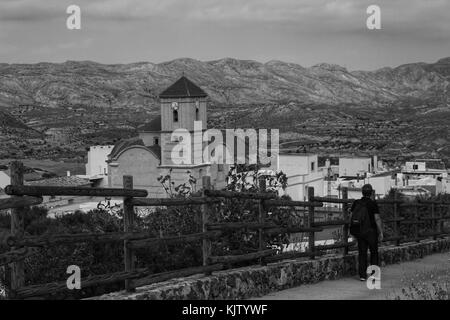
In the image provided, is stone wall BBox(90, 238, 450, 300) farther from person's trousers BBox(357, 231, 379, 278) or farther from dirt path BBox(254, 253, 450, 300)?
person's trousers BBox(357, 231, 379, 278)

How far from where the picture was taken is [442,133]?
144 meters

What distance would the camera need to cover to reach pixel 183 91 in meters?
74.4

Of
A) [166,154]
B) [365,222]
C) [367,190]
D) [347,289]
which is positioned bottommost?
[347,289]

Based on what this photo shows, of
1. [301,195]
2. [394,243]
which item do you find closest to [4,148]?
[301,195]

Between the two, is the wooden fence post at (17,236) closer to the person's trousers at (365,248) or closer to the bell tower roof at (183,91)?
the person's trousers at (365,248)

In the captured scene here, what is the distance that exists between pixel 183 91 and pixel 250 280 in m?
65.6

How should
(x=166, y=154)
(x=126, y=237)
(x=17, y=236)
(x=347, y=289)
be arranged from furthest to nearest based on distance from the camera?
(x=166, y=154), (x=347, y=289), (x=126, y=237), (x=17, y=236)

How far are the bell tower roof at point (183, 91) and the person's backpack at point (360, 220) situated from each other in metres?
63.2

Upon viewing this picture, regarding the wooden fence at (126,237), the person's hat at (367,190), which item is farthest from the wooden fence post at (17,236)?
the person's hat at (367,190)

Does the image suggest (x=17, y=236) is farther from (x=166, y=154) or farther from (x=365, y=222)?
(x=166, y=154)

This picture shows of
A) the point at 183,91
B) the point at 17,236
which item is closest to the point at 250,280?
the point at 17,236

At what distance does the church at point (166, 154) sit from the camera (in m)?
69.4

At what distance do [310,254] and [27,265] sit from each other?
167 inches
